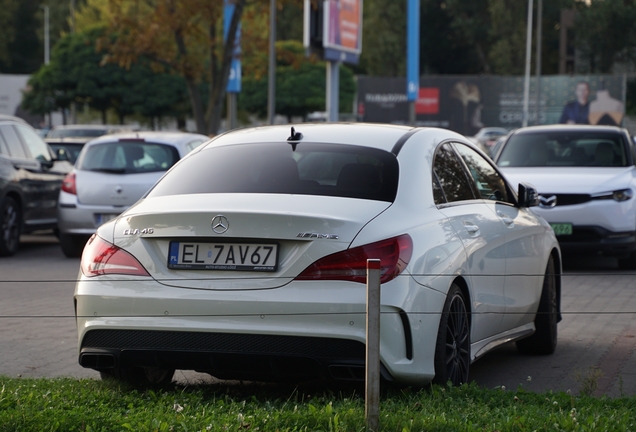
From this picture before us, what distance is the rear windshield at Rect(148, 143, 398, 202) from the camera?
5375 mm

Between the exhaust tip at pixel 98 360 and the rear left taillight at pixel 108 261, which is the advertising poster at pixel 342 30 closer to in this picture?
the rear left taillight at pixel 108 261

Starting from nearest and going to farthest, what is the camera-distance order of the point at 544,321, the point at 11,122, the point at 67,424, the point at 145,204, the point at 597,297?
the point at 67,424 < the point at 145,204 < the point at 544,321 < the point at 597,297 < the point at 11,122

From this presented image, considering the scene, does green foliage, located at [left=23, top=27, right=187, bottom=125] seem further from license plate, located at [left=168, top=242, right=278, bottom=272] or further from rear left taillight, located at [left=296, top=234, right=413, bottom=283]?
rear left taillight, located at [left=296, top=234, right=413, bottom=283]

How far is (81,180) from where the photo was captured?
13.6 meters

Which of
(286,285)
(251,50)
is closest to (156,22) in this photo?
(251,50)

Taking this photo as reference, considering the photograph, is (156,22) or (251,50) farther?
(251,50)

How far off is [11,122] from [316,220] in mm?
10384

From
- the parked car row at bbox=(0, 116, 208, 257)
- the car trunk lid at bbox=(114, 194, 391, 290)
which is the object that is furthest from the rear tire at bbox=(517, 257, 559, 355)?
the parked car row at bbox=(0, 116, 208, 257)

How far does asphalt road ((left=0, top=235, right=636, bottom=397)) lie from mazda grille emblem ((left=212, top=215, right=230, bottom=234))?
2.61 feet

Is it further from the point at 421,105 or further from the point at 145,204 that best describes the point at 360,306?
the point at 421,105

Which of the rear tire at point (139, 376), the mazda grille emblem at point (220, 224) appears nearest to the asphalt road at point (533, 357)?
the rear tire at point (139, 376)

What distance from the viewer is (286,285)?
482 cm

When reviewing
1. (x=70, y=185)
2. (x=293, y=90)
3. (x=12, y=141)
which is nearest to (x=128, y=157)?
(x=70, y=185)

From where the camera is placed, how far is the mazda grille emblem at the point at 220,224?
495 cm
